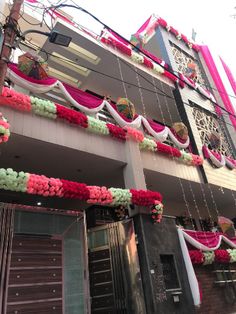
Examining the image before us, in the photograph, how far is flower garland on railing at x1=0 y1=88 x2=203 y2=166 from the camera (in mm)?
7102

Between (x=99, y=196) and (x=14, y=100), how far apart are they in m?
3.21

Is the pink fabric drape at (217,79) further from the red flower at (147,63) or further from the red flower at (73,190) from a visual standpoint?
the red flower at (73,190)

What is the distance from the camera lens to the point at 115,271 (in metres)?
7.80

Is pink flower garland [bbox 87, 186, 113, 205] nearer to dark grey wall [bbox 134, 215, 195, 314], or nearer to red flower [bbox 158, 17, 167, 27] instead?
dark grey wall [bbox 134, 215, 195, 314]

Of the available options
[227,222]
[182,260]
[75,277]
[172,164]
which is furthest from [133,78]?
[75,277]

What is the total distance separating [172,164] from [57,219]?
5092 mm

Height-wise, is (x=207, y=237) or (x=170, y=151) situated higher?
(x=170, y=151)

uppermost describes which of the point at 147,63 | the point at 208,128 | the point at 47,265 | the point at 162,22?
the point at 162,22

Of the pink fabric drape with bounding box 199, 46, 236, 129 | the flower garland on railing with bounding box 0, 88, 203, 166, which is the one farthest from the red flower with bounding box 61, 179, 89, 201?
the pink fabric drape with bounding box 199, 46, 236, 129

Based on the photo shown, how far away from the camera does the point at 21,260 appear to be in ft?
21.1

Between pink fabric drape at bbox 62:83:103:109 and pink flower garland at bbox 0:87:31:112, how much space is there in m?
1.54

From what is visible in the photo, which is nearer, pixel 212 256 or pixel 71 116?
pixel 71 116

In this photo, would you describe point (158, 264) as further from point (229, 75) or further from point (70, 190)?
point (229, 75)

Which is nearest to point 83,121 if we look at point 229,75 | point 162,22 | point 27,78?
point 27,78
